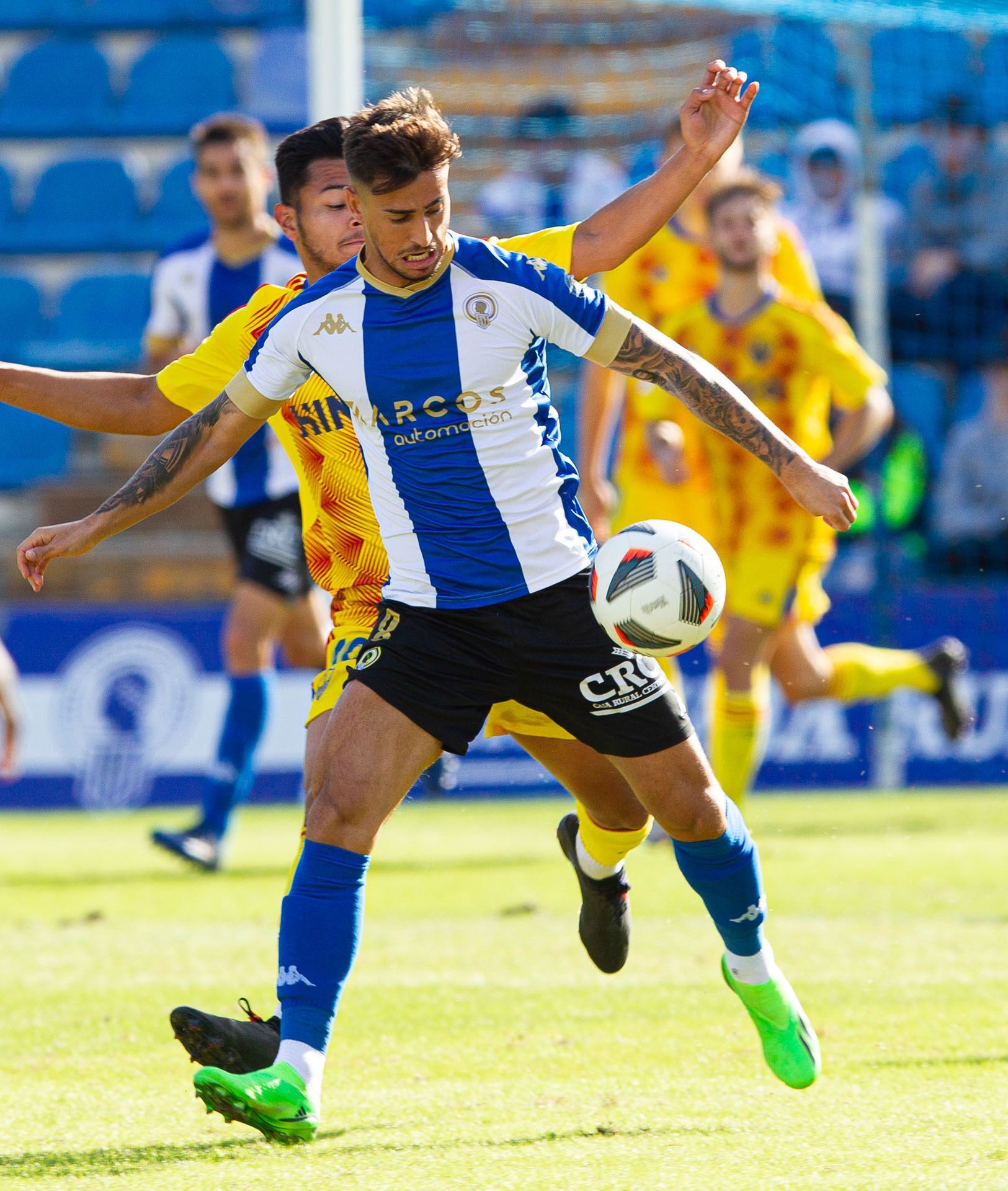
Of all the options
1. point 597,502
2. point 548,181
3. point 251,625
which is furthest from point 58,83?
point 597,502

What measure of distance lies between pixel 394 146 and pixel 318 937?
1.49m

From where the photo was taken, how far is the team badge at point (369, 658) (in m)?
3.31

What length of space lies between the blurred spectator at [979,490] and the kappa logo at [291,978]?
8.10 m

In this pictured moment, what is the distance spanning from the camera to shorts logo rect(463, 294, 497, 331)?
320 centimetres

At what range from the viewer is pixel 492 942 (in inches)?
206

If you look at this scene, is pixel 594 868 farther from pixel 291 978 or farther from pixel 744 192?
A: pixel 744 192

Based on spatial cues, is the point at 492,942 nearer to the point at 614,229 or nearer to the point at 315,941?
the point at 315,941

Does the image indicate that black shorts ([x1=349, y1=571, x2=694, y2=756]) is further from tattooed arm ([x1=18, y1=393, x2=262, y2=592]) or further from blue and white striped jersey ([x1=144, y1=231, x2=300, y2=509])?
blue and white striped jersey ([x1=144, y1=231, x2=300, y2=509])

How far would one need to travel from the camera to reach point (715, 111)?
11.7ft

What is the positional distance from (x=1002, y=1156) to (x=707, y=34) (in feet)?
36.2

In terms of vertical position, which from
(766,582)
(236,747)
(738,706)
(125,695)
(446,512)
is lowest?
(125,695)

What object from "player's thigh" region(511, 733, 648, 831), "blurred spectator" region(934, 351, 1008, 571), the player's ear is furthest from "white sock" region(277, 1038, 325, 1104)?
"blurred spectator" region(934, 351, 1008, 571)

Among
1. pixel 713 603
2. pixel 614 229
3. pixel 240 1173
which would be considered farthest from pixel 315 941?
pixel 614 229

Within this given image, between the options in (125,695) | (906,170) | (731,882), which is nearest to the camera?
(731,882)
